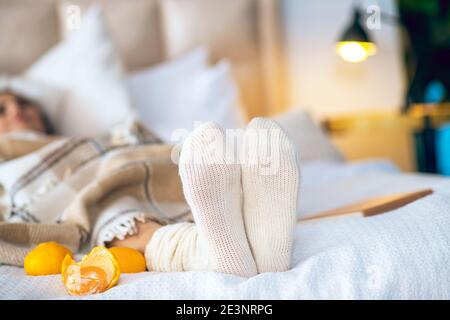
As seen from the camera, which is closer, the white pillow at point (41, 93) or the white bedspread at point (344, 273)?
the white bedspread at point (344, 273)

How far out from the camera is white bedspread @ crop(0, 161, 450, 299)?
0.77m

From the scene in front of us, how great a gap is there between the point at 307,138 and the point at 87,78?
778 millimetres

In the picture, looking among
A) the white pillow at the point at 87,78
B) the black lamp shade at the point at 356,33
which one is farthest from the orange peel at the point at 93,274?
the black lamp shade at the point at 356,33

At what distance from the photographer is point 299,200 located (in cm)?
140

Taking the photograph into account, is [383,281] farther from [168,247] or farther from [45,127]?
[45,127]

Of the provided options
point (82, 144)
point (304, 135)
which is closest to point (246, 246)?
point (82, 144)

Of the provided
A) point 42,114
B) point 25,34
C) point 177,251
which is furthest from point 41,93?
point 177,251

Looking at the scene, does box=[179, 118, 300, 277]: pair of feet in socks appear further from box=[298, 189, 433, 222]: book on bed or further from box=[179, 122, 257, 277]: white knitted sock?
box=[298, 189, 433, 222]: book on bed

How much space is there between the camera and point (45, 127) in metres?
1.95

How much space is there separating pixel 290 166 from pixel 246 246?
0.42 ft

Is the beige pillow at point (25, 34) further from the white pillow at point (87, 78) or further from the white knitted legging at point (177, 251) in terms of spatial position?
the white knitted legging at point (177, 251)

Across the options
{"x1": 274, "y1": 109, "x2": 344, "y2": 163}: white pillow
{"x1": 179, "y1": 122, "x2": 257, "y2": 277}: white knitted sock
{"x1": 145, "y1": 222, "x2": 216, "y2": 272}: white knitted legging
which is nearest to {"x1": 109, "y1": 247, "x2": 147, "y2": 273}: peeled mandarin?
{"x1": 145, "y1": 222, "x2": 216, "y2": 272}: white knitted legging

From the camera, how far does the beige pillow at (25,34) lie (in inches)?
88.7

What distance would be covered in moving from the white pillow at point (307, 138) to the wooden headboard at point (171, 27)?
522mm
